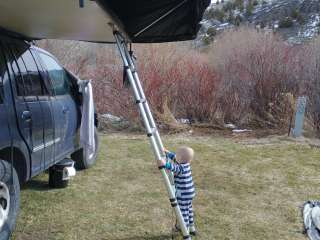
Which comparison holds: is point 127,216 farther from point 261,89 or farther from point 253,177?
point 261,89

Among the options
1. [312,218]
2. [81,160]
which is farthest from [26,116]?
[312,218]

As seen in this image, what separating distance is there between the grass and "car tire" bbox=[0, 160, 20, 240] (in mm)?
435

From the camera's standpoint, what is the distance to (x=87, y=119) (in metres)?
5.23

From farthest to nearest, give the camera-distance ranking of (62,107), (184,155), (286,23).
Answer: (286,23) → (62,107) → (184,155)

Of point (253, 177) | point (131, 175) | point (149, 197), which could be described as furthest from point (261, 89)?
point (149, 197)

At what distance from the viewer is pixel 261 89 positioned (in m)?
10.9

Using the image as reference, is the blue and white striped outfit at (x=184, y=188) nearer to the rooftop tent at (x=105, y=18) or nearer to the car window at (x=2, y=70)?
the rooftop tent at (x=105, y=18)

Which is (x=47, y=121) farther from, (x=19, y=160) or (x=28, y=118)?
(x=19, y=160)

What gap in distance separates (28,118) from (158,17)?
1549 mm

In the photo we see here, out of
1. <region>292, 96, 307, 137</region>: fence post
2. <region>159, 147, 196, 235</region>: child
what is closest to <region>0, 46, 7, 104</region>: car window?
<region>159, 147, 196, 235</region>: child

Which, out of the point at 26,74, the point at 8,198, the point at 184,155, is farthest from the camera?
the point at 26,74

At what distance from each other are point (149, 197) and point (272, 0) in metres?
51.0

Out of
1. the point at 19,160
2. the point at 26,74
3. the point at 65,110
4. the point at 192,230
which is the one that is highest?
the point at 26,74

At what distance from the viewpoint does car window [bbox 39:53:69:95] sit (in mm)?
5051
